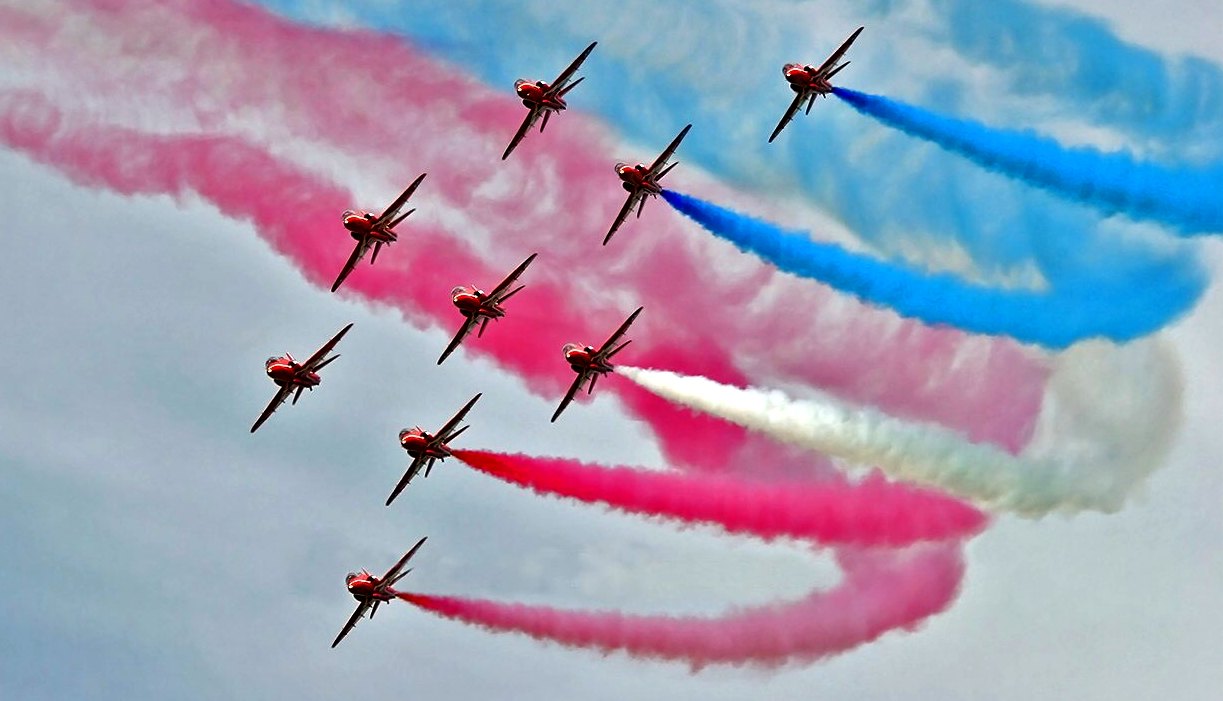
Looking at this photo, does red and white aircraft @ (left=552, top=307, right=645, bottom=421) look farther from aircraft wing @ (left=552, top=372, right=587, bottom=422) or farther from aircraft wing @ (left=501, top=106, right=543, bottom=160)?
aircraft wing @ (left=501, top=106, right=543, bottom=160)

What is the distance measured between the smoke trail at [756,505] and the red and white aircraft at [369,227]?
7.09 meters

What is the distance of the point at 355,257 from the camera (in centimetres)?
4375

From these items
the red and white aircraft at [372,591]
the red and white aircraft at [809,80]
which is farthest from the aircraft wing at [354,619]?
the red and white aircraft at [809,80]

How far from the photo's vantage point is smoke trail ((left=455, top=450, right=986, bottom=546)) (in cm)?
4297

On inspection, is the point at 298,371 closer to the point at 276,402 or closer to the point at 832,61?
the point at 276,402

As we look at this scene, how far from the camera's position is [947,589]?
143ft

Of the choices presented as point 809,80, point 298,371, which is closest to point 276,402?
point 298,371

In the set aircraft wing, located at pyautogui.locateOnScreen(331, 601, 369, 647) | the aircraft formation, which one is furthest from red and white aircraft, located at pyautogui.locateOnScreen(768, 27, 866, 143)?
aircraft wing, located at pyautogui.locateOnScreen(331, 601, 369, 647)

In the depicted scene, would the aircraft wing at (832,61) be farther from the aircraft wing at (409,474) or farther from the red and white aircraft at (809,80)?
the aircraft wing at (409,474)

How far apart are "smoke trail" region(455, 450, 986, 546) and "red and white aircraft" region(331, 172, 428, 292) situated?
709 cm

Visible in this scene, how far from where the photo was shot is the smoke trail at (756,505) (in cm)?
4297

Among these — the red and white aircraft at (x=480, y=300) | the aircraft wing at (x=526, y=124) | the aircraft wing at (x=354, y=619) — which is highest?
the aircraft wing at (x=526, y=124)

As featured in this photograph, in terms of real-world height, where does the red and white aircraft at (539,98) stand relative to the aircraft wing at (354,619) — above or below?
above

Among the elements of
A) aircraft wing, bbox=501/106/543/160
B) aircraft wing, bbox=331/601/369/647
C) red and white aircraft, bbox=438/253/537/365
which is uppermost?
aircraft wing, bbox=501/106/543/160
